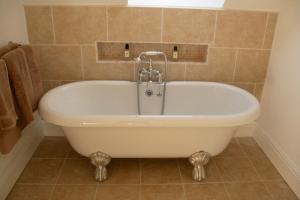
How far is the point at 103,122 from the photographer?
148 centimetres

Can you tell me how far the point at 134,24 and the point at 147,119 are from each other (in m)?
0.95

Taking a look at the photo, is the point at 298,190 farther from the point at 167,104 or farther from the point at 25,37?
the point at 25,37

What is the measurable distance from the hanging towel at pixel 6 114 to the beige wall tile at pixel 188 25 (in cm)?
126

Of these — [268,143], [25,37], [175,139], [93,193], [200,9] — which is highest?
[200,9]

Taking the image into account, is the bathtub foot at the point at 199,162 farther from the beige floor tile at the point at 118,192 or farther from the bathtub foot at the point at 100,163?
the bathtub foot at the point at 100,163

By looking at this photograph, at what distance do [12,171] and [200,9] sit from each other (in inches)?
75.3

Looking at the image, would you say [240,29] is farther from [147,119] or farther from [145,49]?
[147,119]

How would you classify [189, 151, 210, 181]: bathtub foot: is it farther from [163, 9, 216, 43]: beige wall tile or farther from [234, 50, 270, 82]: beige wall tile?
[163, 9, 216, 43]: beige wall tile

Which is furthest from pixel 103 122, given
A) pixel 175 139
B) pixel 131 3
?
pixel 131 3

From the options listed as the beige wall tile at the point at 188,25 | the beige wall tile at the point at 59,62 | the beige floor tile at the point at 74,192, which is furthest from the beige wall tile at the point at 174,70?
the beige floor tile at the point at 74,192

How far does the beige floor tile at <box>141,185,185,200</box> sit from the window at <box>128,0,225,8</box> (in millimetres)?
1441

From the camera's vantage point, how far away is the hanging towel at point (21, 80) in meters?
1.49

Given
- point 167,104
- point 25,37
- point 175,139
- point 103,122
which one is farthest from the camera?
point 167,104

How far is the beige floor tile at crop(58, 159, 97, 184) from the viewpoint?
1.82 meters
